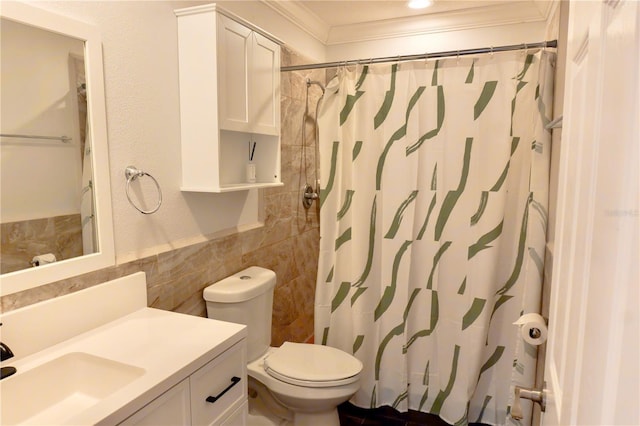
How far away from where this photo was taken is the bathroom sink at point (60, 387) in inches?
40.3

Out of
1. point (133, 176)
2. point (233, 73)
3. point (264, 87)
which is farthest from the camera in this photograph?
point (264, 87)

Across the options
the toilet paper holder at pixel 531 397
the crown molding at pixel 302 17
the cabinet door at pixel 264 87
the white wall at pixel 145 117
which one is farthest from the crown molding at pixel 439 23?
the toilet paper holder at pixel 531 397

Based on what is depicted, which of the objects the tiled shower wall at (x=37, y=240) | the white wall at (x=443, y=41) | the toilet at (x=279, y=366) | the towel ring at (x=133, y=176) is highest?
the white wall at (x=443, y=41)

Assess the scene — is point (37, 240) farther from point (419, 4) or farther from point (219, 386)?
point (419, 4)

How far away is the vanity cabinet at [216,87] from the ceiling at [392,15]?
625 millimetres

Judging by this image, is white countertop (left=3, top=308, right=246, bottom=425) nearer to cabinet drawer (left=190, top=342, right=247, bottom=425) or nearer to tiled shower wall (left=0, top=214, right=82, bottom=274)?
cabinet drawer (left=190, top=342, right=247, bottom=425)

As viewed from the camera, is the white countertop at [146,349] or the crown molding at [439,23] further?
the crown molding at [439,23]

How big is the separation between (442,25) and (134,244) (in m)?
2.39

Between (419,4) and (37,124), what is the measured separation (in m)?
2.22

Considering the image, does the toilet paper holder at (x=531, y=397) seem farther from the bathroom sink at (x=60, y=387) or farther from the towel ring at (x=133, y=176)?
the towel ring at (x=133, y=176)

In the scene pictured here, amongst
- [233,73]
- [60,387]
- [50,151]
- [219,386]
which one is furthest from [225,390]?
[233,73]

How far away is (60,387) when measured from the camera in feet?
3.71

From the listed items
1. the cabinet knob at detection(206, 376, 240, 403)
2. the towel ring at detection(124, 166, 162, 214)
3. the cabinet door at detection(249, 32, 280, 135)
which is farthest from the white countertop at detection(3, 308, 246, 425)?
the cabinet door at detection(249, 32, 280, 135)

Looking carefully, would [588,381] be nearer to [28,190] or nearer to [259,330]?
[28,190]
